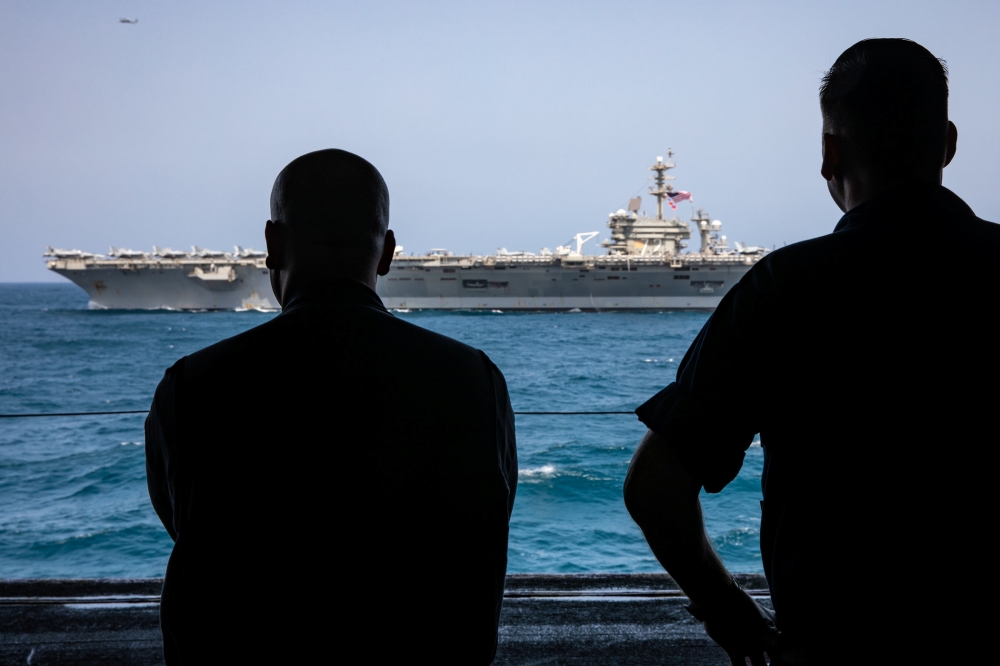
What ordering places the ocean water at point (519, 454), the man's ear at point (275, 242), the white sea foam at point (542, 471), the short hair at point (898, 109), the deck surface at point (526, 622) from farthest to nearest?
the white sea foam at point (542, 471) → the ocean water at point (519, 454) → the deck surface at point (526, 622) → the man's ear at point (275, 242) → the short hair at point (898, 109)

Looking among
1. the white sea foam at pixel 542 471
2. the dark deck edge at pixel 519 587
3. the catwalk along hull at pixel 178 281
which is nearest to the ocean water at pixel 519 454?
the white sea foam at pixel 542 471

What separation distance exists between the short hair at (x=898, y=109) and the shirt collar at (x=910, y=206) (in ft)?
0.12

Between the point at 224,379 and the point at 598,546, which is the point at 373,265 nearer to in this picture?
the point at 224,379

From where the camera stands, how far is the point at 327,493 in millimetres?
893

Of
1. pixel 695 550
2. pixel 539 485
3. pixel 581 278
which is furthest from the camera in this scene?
pixel 581 278

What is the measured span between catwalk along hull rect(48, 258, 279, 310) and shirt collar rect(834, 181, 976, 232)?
38.4 meters

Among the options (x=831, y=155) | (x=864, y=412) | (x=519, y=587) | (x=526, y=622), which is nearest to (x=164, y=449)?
(x=864, y=412)

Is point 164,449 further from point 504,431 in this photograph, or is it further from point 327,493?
point 504,431

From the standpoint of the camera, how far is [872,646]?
32.8 inches

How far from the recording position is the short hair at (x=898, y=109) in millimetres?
917

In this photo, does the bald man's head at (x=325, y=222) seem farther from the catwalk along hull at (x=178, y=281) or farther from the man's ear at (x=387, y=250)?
the catwalk along hull at (x=178, y=281)

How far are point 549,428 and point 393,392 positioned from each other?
14644 mm

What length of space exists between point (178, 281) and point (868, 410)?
4354 cm

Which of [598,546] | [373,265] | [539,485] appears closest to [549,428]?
[539,485]
